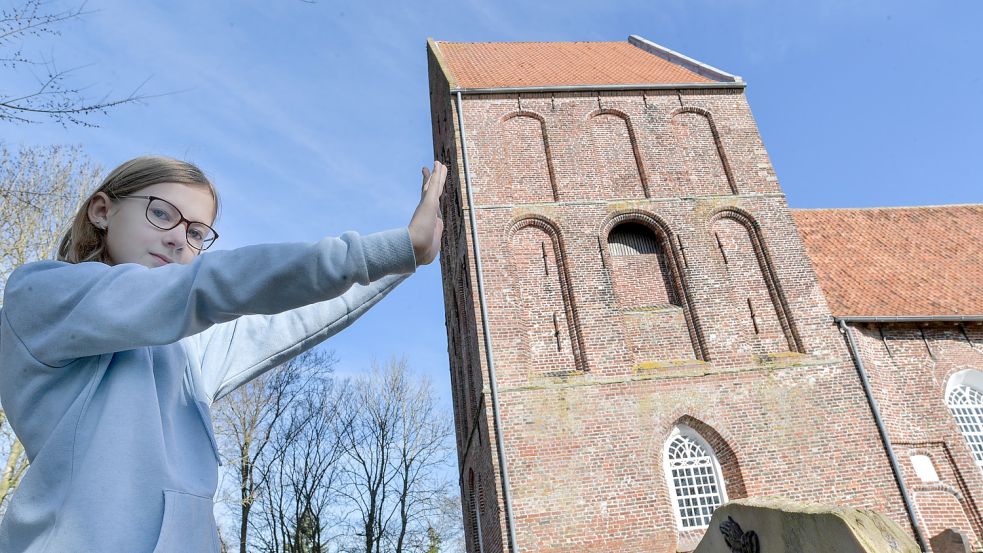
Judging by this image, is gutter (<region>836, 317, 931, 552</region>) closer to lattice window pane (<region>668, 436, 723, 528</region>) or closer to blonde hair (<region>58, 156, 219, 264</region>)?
lattice window pane (<region>668, 436, 723, 528</region>)

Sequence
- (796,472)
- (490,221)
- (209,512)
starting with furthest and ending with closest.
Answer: (490,221) → (796,472) → (209,512)

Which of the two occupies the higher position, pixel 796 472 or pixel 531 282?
pixel 531 282

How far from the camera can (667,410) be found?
39.0 ft

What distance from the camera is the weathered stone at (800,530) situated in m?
5.31

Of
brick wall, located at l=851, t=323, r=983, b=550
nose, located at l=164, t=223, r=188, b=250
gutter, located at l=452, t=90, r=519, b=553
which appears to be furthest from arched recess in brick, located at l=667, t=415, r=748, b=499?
nose, located at l=164, t=223, r=188, b=250

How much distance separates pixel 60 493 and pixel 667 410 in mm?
11616

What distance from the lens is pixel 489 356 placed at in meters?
12.0

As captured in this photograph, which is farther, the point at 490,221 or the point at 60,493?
the point at 490,221

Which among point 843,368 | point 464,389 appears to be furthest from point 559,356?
point 843,368

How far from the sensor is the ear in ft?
4.71

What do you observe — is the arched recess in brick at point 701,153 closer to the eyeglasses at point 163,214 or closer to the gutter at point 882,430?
→ the gutter at point 882,430

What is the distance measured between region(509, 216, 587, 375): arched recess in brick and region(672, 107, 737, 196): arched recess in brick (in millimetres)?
3517

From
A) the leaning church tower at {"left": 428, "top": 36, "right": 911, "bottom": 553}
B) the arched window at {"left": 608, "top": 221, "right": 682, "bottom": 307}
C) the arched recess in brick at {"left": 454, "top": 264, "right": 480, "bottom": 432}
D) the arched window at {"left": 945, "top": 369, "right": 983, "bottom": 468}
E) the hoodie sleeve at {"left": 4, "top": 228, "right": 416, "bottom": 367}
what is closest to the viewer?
the hoodie sleeve at {"left": 4, "top": 228, "right": 416, "bottom": 367}

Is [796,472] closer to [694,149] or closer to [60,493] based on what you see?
[694,149]
